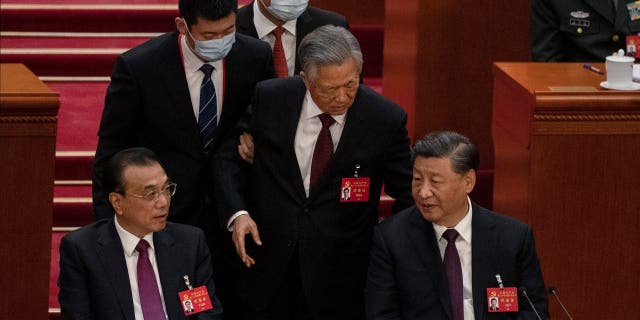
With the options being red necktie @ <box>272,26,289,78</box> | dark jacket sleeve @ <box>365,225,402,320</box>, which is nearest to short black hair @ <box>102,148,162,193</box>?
dark jacket sleeve @ <box>365,225,402,320</box>

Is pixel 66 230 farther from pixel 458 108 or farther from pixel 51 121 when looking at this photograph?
pixel 458 108

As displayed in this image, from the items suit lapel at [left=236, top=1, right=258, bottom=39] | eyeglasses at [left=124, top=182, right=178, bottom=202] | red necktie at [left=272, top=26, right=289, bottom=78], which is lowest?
eyeglasses at [left=124, top=182, right=178, bottom=202]

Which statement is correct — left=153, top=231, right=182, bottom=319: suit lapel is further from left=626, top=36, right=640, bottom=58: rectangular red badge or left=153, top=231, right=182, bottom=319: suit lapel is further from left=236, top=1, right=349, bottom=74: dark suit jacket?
left=626, top=36, right=640, bottom=58: rectangular red badge

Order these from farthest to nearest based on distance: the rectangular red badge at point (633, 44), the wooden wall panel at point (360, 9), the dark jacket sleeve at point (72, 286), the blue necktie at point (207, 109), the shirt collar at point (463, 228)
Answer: the wooden wall panel at point (360, 9), the rectangular red badge at point (633, 44), the blue necktie at point (207, 109), the shirt collar at point (463, 228), the dark jacket sleeve at point (72, 286)

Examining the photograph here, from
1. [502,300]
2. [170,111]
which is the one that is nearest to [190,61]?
[170,111]

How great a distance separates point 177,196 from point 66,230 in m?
1.12

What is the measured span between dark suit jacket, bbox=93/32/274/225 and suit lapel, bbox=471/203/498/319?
28.8 inches

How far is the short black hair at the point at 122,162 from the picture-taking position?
3262mm

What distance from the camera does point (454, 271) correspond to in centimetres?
329

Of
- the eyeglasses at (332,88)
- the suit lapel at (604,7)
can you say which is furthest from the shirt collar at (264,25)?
the suit lapel at (604,7)

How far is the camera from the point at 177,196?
3.56m

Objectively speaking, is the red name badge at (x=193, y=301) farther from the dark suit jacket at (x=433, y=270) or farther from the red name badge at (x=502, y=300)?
the red name badge at (x=502, y=300)

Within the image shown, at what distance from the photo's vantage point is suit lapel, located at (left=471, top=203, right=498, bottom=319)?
3.26 meters

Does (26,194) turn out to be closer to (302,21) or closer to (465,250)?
(302,21)
